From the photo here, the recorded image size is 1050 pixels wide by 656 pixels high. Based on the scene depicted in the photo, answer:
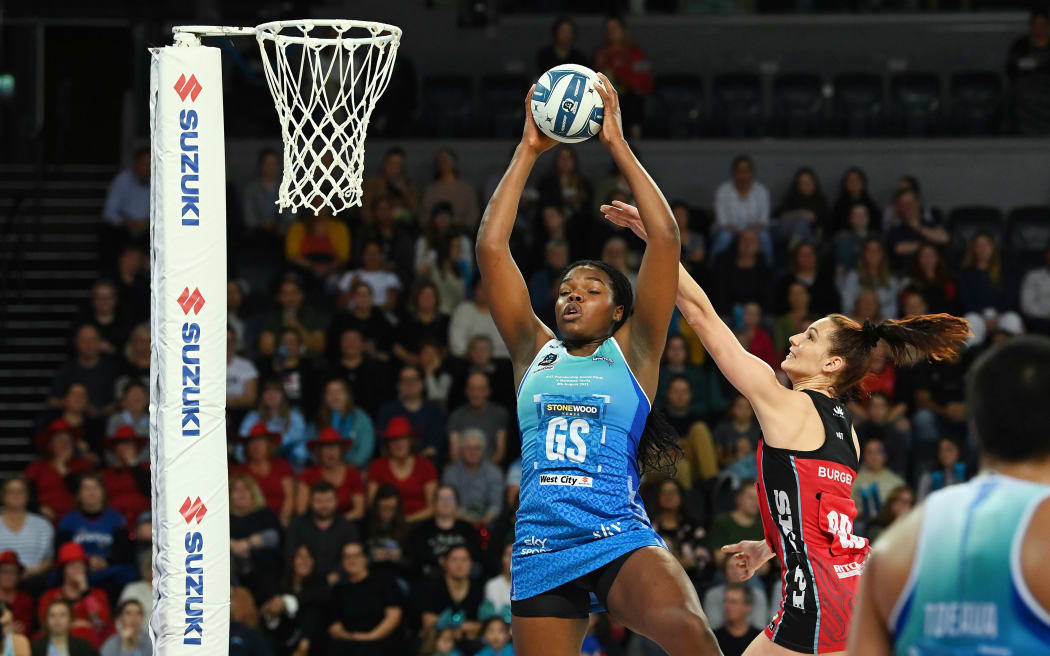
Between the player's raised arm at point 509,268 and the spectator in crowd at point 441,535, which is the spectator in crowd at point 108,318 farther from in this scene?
the player's raised arm at point 509,268

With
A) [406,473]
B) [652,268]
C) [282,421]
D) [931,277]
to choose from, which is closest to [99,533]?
[282,421]

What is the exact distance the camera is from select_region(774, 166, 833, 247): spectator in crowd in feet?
49.0

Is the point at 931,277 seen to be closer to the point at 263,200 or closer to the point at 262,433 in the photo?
the point at 262,433

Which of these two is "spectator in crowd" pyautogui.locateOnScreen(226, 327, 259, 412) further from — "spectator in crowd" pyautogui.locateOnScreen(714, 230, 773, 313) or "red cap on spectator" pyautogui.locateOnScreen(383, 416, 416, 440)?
"spectator in crowd" pyautogui.locateOnScreen(714, 230, 773, 313)

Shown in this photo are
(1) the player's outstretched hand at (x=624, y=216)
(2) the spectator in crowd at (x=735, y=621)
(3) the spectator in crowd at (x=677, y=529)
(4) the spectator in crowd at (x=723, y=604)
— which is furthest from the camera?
(3) the spectator in crowd at (x=677, y=529)

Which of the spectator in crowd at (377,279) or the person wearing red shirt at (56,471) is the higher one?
the spectator in crowd at (377,279)

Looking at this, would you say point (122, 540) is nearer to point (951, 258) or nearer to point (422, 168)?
point (422, 168)

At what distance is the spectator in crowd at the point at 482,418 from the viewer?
1219 cm

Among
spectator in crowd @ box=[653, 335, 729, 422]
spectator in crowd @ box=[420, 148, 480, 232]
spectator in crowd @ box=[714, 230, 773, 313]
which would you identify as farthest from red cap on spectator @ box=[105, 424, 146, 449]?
spectator in crowd @ box=[714, 230, 773, 313]

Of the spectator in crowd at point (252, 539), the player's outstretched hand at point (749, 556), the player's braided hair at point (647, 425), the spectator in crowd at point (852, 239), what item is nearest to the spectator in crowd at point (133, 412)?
the spectator in crowd at point (252, 539)

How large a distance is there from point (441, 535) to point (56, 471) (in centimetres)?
356

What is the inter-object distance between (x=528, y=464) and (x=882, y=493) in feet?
22.0

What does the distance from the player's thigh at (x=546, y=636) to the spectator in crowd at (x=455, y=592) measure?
5337mm

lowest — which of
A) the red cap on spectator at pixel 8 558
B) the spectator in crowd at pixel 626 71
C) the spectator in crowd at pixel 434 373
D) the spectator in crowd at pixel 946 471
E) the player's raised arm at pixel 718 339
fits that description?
the red cap on spectator at pixel 8 558
